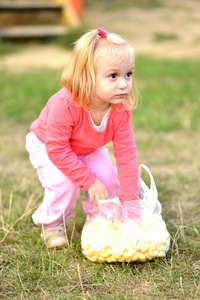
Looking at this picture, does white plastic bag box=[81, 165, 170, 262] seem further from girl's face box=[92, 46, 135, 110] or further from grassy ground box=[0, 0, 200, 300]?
girl's face box=[92, 46, 135, 110]

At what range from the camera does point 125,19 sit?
8.79m

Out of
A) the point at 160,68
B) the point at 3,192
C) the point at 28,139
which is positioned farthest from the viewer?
the point at 160,68

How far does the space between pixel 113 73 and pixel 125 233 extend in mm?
617

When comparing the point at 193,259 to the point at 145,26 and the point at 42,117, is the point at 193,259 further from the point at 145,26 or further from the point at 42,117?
the point at 145,26

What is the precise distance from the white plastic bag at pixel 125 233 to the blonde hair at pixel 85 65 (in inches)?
17.2

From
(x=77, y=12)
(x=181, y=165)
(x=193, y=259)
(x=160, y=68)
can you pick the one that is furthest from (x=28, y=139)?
(x=77, y=12)

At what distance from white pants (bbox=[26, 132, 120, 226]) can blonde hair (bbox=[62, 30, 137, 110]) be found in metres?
0.33

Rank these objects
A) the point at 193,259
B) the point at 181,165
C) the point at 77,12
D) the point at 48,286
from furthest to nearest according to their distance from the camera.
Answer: the point at 77,12 < the point at 181,165 < the point at 193,259 < the point at 48,286

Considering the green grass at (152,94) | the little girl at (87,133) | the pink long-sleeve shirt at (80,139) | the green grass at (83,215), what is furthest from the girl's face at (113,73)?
the green grass at (152,94)

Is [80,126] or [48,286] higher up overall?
[80,126]

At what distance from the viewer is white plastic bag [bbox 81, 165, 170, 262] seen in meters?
1.79

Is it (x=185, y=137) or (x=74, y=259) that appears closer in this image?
(x=74, y=259)

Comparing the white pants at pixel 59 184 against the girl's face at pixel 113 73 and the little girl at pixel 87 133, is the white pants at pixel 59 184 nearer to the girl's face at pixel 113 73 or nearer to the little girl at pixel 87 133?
the little girl at pixel 87 133

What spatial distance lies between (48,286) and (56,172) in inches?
Result: 19.5
